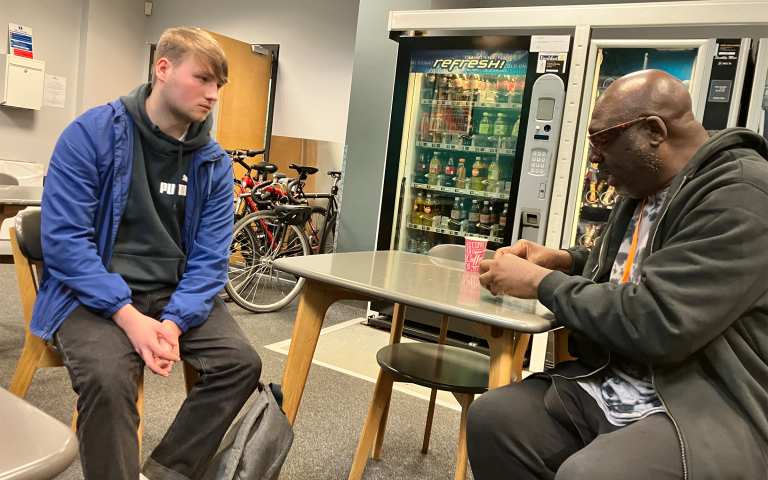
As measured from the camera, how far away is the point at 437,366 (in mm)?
1704

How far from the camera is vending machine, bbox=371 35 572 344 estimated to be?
3.15m

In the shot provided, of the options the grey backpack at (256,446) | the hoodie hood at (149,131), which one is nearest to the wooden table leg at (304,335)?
the grey backpack at (256,446)

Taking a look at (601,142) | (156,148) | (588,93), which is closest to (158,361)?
(156,148)

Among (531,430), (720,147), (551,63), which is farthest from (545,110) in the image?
(531,430)

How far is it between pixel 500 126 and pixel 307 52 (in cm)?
275

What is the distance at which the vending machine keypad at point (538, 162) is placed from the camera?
314cm

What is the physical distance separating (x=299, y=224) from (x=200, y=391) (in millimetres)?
2782

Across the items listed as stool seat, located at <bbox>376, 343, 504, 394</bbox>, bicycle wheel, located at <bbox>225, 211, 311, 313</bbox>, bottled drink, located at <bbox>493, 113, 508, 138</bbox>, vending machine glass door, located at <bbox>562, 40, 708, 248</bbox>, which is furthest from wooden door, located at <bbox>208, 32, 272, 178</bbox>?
stool seat, located at <bbox>376, 343, 504, 394</bbox>

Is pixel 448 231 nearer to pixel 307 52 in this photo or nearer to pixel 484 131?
pixel 484 131

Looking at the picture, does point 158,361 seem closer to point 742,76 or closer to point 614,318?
point 614,318

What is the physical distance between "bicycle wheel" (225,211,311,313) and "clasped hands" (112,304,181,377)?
237 centimetres

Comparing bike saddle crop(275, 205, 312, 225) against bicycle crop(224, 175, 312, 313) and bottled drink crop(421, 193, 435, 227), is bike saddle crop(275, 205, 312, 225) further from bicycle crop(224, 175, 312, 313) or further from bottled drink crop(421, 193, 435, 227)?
bottled drink crop(421, 193, 435, 227)

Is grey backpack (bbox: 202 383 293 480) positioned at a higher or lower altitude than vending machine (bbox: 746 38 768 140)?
lower

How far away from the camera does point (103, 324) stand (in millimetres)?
1431
